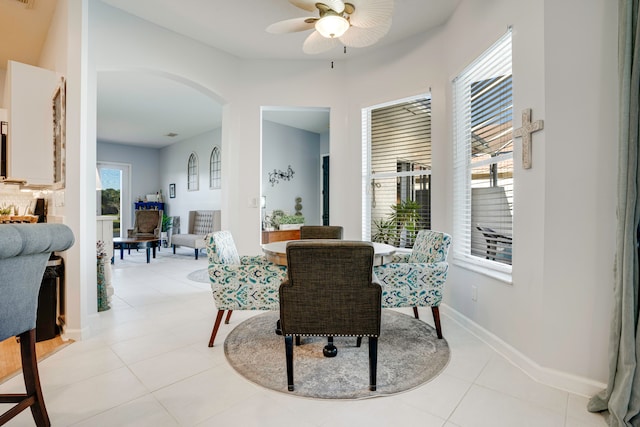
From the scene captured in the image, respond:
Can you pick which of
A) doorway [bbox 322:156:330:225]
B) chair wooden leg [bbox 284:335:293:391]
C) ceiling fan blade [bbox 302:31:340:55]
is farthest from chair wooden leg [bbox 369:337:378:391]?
doorway [bbox 322:156:330:225]

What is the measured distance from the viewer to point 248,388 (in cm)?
189

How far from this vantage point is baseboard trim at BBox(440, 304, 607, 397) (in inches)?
72.1

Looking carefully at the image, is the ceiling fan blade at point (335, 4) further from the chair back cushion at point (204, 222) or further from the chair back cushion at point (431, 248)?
the chair back cushion at point (204, 222)

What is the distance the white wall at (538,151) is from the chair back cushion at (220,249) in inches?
43.8

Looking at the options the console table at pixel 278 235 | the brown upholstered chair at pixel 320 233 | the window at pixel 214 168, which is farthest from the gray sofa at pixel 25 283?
the window at pixel 214 168

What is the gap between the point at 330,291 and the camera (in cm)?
174

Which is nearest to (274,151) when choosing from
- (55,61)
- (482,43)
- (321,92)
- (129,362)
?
(321,92)

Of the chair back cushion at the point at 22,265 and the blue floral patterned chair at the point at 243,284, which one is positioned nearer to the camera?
the chair back cushion at the point at 22,265

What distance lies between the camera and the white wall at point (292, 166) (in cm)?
670

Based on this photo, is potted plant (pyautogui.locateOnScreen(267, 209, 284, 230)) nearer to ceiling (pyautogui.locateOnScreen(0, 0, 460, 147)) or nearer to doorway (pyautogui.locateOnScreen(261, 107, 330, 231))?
doorway (pyautogui.locateOnScreen(261, 107, 330, 231))

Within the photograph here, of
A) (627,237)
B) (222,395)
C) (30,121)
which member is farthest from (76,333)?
(627,237)

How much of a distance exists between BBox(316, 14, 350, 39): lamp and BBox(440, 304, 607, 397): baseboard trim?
258 cm

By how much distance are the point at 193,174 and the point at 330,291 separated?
7.39 m

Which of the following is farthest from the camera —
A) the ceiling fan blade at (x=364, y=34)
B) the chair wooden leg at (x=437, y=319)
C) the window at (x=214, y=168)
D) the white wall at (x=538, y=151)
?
the window at (x=214, y=168)
